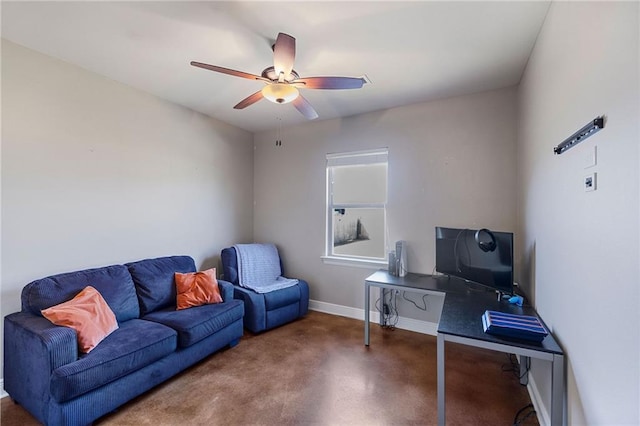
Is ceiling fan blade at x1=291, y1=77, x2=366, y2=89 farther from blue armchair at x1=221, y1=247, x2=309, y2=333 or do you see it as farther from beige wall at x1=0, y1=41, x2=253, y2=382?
blue armchair at x1=221, y1=247, x2=309, y2=333

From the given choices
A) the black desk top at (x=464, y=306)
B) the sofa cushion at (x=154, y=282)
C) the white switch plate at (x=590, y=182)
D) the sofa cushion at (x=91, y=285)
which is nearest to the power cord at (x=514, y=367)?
the black desk top at (x=464, y=306)

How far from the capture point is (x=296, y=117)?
3818 millimetres

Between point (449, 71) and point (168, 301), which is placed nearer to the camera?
point (449, 71)

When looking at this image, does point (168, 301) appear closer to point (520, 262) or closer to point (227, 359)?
point (227, 359)

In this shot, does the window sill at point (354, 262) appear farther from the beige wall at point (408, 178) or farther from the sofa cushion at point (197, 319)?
the sofa cushion at point (197, 319)

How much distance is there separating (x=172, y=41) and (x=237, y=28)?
22.2 inches

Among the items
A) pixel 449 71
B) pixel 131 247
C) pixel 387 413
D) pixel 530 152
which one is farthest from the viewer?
pixel 131 247

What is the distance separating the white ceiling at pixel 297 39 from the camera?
1.79 metres

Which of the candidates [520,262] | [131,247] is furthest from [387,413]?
[131,247]

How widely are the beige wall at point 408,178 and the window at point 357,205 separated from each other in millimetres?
123

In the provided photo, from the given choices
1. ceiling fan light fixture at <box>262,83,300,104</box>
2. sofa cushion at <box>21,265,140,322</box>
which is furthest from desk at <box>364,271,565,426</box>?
sofa cushion at <box>21,265,140,322</box>

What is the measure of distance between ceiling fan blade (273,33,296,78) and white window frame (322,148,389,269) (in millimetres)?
1918

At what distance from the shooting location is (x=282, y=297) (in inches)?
134

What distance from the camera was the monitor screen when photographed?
2.30 metres
